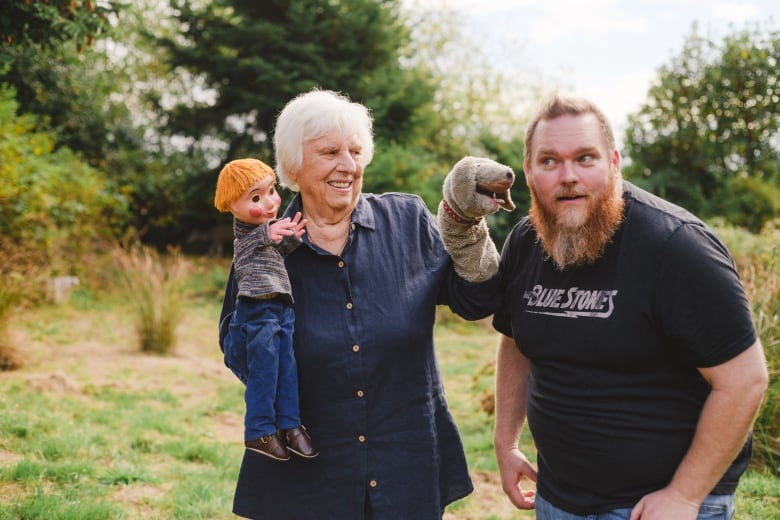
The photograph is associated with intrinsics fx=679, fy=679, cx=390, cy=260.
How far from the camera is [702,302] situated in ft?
5.88

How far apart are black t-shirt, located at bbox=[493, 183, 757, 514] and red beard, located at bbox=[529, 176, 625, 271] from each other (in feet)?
0.09

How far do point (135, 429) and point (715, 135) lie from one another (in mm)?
14699

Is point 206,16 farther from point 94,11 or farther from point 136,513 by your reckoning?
point 136,513

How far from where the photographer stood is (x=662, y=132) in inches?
655

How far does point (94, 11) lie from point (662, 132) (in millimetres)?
14879

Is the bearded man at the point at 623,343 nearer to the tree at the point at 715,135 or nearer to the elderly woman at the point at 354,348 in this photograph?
the elderly woman at the point at 354,348

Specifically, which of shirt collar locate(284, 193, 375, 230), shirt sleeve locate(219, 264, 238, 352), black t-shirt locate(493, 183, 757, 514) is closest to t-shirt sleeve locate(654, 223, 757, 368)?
black t-shirt locate(493, 183, 757, 514)

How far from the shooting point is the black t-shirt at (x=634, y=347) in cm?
181

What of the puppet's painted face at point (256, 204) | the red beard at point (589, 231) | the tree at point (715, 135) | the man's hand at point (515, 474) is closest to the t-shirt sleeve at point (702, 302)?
the red beard at point (589, 231)

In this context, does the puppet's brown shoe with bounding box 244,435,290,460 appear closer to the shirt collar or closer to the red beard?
the shirt collar

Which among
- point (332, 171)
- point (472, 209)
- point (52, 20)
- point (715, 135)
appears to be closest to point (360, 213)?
point (332, 171)

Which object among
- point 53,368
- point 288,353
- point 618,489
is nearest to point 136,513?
point 288,353

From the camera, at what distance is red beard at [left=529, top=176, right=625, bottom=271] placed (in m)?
2.03

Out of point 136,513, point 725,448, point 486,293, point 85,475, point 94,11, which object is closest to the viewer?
point 725,448
